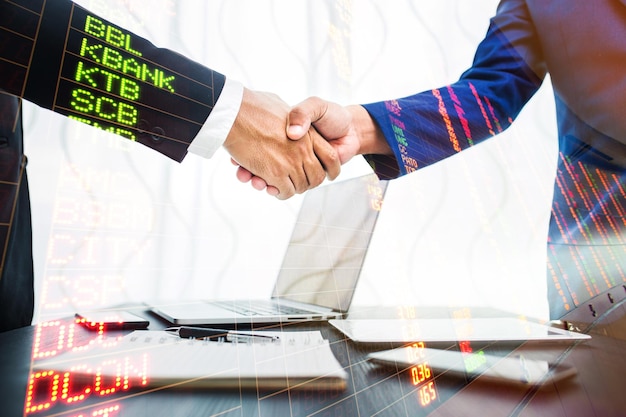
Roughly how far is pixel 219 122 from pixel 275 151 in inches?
4.7

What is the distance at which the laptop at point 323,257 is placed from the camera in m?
0.37

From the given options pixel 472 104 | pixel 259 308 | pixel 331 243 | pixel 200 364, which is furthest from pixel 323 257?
pixel 472 104

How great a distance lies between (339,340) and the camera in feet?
1.25

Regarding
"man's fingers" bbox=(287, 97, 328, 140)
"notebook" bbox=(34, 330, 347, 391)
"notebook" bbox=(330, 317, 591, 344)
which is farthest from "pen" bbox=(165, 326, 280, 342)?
"man's fingers" bbox=(287, 97, 328, 140)

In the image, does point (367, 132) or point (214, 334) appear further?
point (367, 132)

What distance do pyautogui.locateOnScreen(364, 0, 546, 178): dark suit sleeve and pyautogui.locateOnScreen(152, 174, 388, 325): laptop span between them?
0.08 m

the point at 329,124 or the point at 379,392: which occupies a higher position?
the point at 329,124

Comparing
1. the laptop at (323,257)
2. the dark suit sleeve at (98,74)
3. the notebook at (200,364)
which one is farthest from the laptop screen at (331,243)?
the dark suit sleeve at (98,74)

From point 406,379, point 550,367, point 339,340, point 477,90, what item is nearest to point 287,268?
point 339,340

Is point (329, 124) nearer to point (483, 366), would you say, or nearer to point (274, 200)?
point (274, 200)

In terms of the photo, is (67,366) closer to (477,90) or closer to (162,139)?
(162,139)

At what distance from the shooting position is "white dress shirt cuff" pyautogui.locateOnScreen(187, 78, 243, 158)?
367 millimetres

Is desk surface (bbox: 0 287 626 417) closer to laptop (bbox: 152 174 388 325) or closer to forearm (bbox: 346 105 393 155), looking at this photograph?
laptop (bbox: 152 174 388 325)

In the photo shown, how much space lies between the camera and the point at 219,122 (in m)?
0.39
